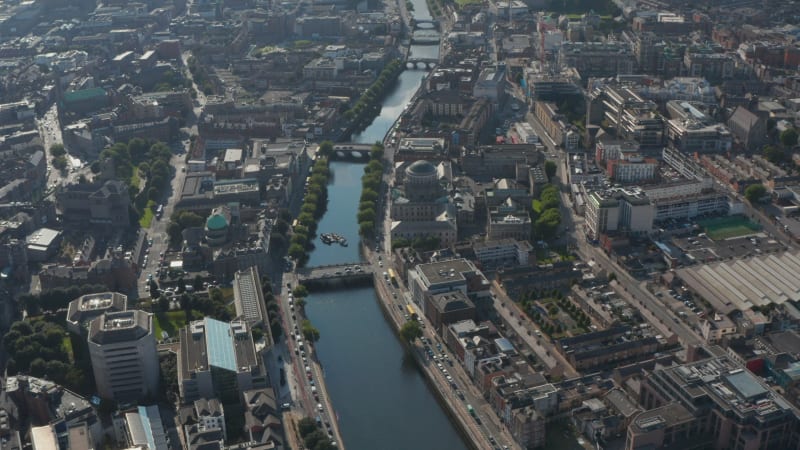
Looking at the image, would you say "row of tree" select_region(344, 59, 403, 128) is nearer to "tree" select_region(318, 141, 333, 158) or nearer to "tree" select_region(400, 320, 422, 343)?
"tree" select_region(318, 141, 333, 158)

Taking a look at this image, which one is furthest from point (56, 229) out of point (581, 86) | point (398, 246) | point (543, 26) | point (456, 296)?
point (543, 26)

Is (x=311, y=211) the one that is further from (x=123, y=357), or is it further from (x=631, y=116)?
(x=631, y=116)

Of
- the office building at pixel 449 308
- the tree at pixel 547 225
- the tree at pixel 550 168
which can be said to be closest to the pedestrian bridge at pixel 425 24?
the tree at pixel 550 168

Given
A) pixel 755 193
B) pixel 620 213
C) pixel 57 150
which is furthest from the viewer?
pixel 57 150

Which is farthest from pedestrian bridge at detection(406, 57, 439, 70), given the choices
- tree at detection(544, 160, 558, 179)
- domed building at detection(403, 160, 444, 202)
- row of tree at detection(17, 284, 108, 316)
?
row of tree at detection(17, 284, 108, 316)

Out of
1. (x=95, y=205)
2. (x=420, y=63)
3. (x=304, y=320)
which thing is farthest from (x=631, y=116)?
(x=95, y=205)

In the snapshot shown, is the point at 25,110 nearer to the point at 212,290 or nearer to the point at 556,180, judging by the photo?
the point at 212,290
